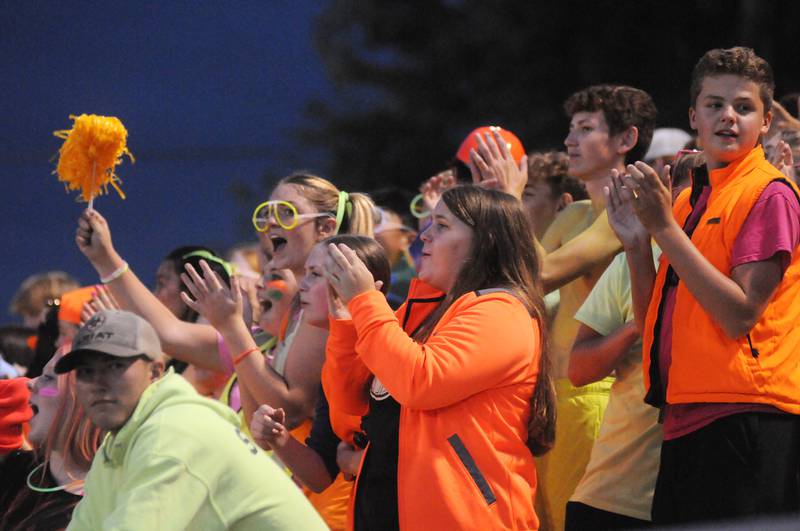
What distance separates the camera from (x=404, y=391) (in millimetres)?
3535

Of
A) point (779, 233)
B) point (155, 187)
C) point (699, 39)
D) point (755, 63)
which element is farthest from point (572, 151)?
point (155, 187)

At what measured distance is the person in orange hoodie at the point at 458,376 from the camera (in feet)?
11.5

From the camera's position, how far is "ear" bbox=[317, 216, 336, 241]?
512cm

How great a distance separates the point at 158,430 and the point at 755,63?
7.10 feet

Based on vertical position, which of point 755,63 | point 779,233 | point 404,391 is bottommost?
point 404,391

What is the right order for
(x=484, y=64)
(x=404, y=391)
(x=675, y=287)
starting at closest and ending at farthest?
1. (x=404, y=391)
2. (x=675, y=287)
3. (x=484, y=64)

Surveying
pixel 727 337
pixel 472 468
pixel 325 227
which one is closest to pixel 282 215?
pixel 325 227

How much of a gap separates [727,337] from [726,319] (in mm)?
65

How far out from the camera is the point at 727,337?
362 cm

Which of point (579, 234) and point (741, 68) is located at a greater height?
point (741, 68)

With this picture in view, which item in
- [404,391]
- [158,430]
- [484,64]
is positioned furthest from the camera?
[484,64]

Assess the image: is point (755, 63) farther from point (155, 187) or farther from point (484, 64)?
point (155, 187)

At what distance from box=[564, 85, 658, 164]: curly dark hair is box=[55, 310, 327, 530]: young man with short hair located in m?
2.30

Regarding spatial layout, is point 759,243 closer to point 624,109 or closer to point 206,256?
point 624,109
